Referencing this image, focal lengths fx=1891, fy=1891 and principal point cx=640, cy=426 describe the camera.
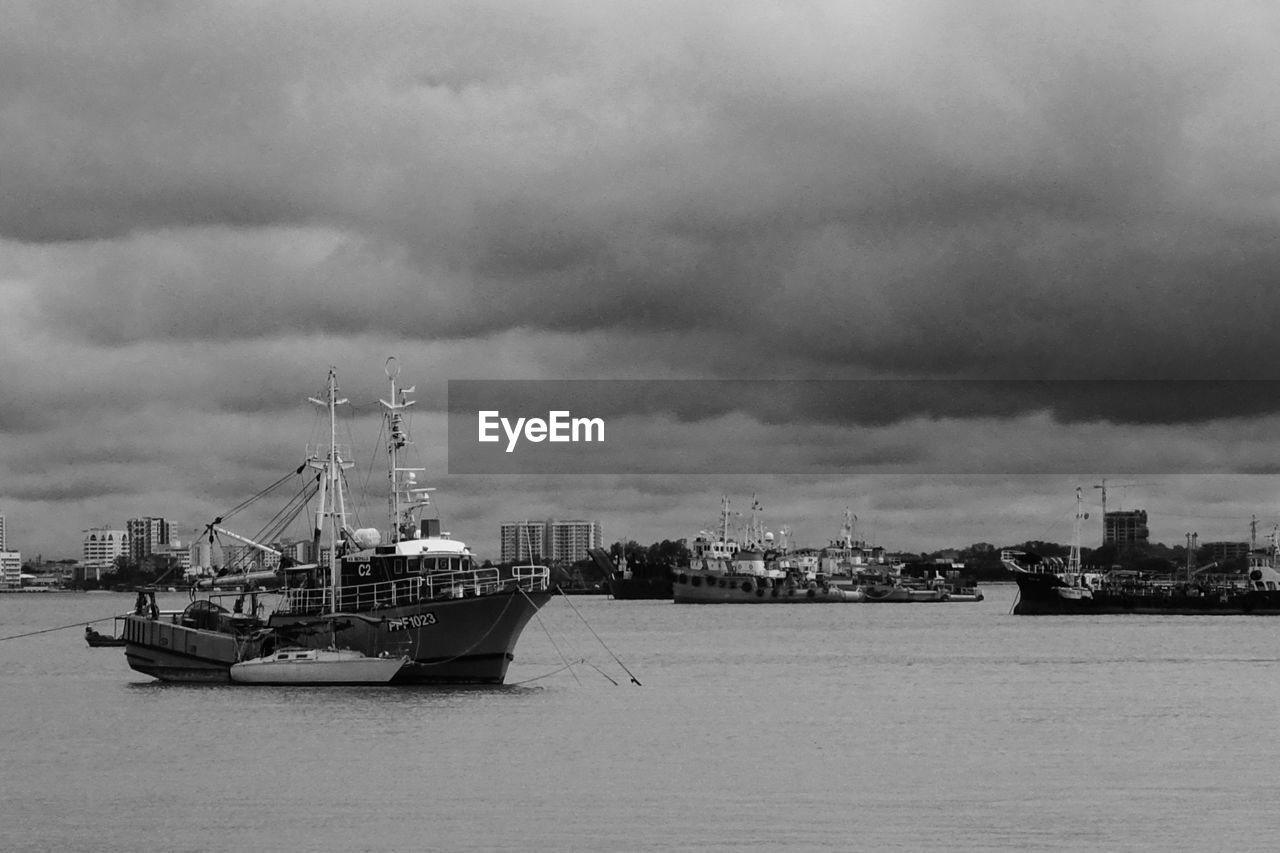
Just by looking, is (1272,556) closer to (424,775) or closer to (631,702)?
(631,702)

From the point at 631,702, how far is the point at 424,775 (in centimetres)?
→ 2566

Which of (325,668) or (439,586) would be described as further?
(439,586)

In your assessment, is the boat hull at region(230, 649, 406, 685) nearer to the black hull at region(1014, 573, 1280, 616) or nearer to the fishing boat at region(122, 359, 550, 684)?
the fishing boat at region(122, 359, 550, 684)

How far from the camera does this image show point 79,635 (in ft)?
596

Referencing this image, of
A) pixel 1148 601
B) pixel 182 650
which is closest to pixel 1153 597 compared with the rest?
pixel 1148 601

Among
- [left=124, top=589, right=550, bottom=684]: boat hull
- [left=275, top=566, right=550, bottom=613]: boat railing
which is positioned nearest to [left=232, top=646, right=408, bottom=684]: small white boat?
[left=124, top=589, right=550, bottom=684]: boat hull

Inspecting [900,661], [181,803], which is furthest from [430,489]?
[900,661]

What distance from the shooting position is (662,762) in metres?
50.6

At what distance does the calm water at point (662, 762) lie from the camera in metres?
Answer: 37.6

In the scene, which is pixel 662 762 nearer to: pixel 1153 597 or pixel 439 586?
pixel 439 586

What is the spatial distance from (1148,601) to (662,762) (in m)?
143

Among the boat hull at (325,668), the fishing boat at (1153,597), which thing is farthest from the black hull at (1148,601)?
the boat hull at (325,668)

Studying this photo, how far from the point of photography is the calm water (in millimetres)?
37594

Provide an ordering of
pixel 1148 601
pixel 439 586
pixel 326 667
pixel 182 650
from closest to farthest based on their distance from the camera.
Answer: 1. pixel 326 667
2. pixel 439 586
3. pixel 182 650
4. pixel 1148 601
